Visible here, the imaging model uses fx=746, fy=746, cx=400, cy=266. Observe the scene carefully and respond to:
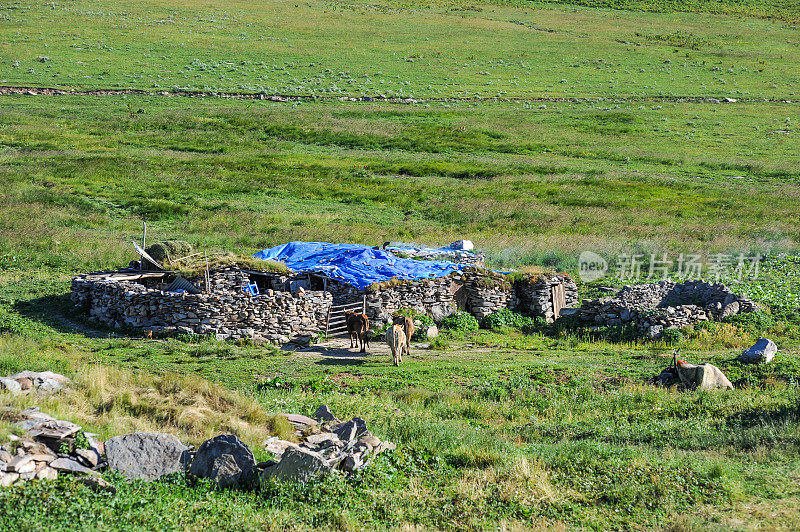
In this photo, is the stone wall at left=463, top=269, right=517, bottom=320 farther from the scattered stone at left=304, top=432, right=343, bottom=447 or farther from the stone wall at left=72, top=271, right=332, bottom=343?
the scattered stone at left=304, top=432, right=343, bottom=447

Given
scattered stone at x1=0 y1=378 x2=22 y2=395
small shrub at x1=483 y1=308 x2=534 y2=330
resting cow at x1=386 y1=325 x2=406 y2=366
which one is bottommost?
small shrub at x1=483 y1=308 x2=534 y2=330

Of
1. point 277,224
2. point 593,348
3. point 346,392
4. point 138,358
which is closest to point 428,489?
point 346,392

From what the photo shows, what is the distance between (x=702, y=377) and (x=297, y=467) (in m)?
10.1

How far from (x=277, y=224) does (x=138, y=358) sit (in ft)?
64.5

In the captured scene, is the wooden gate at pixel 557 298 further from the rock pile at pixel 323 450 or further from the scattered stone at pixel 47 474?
the scattered stone at pixel 47 474

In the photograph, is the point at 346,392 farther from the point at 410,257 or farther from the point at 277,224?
the point at 277,224

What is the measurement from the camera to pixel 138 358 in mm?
18234

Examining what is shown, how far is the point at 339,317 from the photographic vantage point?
22734mm

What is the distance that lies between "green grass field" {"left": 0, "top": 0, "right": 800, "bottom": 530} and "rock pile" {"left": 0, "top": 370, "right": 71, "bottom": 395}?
37 centimetres

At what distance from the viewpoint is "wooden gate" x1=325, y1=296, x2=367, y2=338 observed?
883 inches

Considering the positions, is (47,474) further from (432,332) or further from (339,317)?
(432,332)

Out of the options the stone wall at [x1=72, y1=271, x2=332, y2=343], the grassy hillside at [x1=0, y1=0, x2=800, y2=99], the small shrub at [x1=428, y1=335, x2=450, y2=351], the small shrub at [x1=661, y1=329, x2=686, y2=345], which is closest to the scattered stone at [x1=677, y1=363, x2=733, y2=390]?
the small shrub at [x1=661, y1=329, x2=686, y2=345]

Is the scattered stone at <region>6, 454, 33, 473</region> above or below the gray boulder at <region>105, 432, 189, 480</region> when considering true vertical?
above

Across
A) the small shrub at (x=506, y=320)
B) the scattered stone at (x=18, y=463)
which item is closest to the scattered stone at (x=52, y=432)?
the scattered stone at (x=18, y=463)
